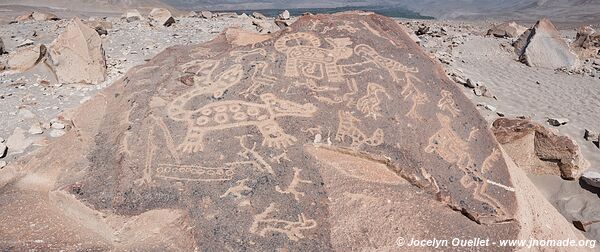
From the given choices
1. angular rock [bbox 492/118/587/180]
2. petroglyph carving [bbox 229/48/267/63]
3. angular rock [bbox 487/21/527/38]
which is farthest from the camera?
angular rock [bbox 487/21/527/38]

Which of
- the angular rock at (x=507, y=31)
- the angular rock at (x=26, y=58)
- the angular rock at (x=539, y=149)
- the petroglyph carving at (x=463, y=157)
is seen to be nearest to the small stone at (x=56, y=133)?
the angular rock at (x=26, y=58)

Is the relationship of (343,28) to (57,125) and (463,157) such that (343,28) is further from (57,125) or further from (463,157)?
(57,125)

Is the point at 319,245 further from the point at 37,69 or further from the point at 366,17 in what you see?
the point at 37,69

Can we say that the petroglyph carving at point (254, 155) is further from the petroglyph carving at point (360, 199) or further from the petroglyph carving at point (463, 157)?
the petroglyph carving at point (463, 157)

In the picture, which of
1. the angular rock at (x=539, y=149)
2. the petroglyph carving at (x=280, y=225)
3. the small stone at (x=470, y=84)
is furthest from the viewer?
the small stone at (x=470, y=84)

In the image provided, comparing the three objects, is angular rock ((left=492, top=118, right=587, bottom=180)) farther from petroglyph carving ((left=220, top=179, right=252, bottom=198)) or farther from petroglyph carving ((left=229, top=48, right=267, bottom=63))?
petroglyph carving ((left=220, top=179, right=252, bottom=198))

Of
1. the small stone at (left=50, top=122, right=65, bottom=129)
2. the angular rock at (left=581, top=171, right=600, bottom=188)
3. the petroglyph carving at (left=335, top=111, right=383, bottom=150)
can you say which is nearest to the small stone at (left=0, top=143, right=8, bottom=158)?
the small stone at (left=50, top=122, right=65, bottom=129)

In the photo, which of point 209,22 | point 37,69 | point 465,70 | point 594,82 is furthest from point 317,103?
point 209,22
